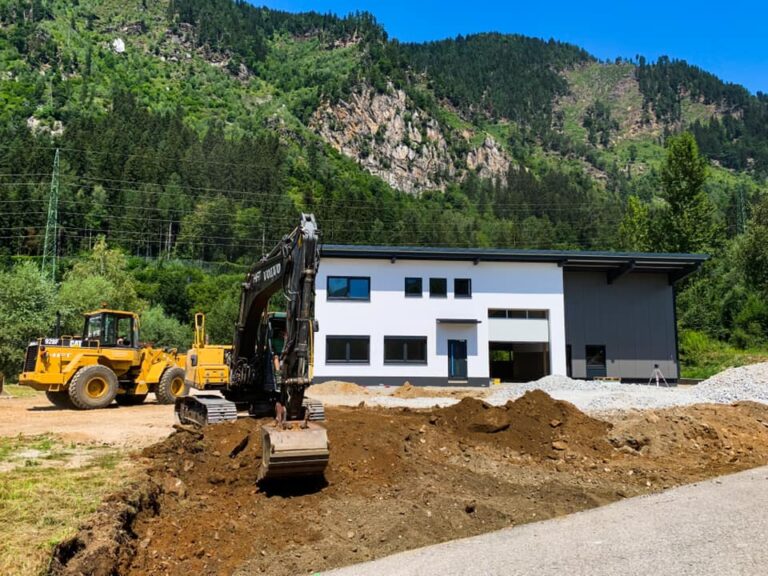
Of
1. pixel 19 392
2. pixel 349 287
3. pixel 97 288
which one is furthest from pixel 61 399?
pixel 97 288

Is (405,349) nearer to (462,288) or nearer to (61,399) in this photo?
(462,288)

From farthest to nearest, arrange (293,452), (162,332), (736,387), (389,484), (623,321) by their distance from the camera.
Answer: (162,332) < (623,321) < (736,387) < (389,484) < (293,452)

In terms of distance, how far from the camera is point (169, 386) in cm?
2080

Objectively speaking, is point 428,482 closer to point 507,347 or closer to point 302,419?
point 302,419

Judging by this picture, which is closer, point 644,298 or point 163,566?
point 163,566

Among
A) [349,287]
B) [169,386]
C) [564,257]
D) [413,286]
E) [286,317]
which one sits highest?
[564,257]

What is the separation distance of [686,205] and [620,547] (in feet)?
217

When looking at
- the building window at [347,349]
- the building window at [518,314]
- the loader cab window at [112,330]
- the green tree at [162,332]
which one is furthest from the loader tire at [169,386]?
the green tree at [162,332]

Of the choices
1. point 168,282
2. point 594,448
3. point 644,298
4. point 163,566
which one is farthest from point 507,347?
point 168,282

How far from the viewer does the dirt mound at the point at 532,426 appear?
451 inches

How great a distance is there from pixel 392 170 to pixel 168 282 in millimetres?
103620

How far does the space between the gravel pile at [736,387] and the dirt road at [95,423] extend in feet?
52.4

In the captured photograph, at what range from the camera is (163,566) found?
590 centimetres

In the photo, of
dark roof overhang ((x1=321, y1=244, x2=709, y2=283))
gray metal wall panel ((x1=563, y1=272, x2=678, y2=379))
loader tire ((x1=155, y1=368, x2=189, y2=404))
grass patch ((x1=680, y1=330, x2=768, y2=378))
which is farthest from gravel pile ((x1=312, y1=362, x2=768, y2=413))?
grass patch ((x1=680, y1=330, x2=768, y2=378))
